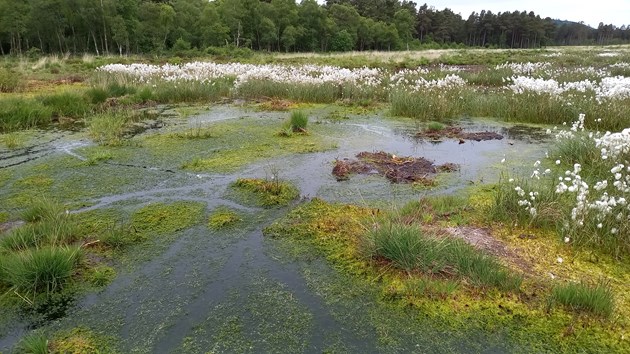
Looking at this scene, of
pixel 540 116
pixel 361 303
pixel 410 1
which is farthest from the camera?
pixel 410 1

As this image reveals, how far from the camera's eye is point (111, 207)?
590cm

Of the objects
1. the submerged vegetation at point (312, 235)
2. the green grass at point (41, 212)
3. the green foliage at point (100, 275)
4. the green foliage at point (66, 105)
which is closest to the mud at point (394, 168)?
the submerged vegetation at point (312, 235)

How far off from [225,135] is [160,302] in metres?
6.69

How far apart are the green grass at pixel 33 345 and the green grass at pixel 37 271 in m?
0.69

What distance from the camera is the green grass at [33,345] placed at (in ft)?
10.2

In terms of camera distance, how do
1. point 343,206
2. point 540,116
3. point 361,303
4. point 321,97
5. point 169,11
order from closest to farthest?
point 361,303 → point 343,206 → point 540,116 → point 321,97 → point 169,11

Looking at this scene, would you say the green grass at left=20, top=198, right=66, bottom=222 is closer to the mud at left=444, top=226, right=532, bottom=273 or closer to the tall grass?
the mud at left=444, top=226, right=532, bottom=273

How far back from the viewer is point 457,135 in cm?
1020

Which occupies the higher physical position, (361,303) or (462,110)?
(462,110)

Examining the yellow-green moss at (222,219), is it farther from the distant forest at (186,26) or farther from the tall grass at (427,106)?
the distant forest at (186,26)

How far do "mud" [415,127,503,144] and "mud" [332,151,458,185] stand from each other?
2.16 m

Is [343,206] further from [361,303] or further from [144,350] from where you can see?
[144,350]

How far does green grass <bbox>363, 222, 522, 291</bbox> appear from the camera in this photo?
3.96m

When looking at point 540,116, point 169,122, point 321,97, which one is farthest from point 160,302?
point 321,97
